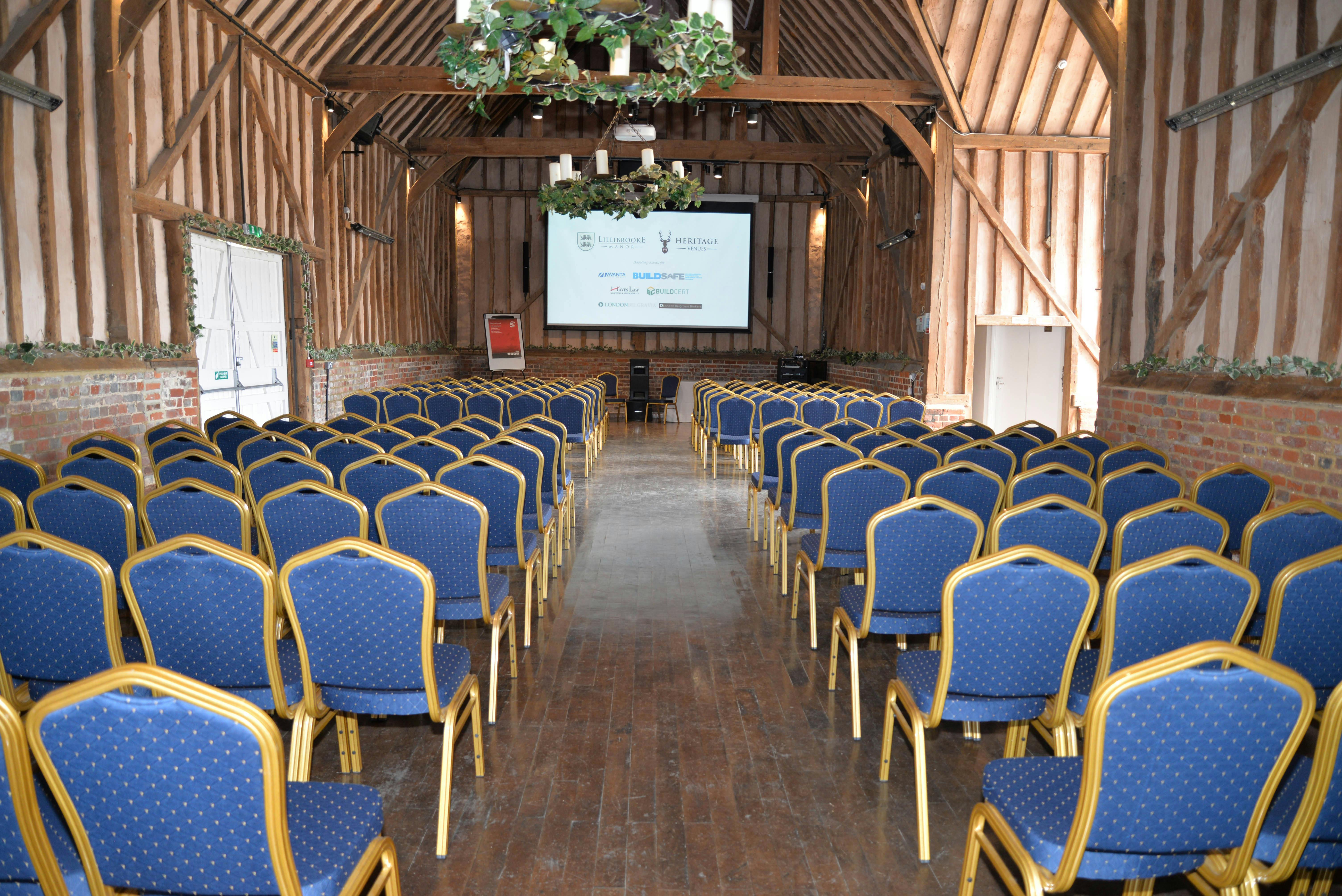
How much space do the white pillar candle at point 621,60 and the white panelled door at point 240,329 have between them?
5393mm

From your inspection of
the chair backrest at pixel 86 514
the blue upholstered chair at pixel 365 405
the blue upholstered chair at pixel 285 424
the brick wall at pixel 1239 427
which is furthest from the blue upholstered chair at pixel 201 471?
the brick wall at pixel 1239 427

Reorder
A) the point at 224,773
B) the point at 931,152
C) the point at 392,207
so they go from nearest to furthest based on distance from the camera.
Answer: the point at 224,773 → the point at 931,152 → the point at 392,207

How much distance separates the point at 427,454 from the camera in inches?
207

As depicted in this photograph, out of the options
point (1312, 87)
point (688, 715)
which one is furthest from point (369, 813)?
point (1312, 87)

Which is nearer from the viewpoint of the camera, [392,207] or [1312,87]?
[1312,87]

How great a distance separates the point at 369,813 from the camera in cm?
212

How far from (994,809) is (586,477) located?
8250mm

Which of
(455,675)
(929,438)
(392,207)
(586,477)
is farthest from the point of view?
(392,207)

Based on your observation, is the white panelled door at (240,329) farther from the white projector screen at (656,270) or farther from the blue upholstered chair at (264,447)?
the white projector screen at (656,270)

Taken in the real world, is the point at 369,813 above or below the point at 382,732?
above

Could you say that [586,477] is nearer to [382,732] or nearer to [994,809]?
[382,732]

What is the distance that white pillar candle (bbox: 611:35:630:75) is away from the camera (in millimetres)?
4762

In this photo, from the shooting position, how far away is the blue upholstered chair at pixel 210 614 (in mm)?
2449

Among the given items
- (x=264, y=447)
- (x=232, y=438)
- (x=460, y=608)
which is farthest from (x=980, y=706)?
(x=232, y=438)
